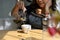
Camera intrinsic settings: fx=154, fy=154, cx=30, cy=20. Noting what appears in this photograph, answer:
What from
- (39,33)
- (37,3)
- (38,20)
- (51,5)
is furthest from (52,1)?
(39,33)

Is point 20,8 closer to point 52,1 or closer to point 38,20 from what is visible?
point 38,20

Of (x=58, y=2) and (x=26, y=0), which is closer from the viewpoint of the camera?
(x=58, y=2)

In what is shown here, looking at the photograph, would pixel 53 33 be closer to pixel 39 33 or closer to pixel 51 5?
pixel 39 33

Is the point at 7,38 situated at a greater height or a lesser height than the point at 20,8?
lesser

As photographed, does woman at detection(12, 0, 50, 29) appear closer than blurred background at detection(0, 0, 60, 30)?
Yes

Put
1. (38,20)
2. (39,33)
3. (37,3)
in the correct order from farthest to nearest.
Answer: (37,3) → (38,20) → (39,33)

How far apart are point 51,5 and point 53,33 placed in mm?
1302

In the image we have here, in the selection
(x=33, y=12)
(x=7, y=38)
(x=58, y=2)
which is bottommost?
(x=7, y=38)

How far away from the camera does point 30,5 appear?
2344 millimetres

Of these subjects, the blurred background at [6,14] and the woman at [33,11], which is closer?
the woman at [33,11]

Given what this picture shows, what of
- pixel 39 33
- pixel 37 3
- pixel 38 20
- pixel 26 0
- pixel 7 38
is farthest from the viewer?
pixel 26 0

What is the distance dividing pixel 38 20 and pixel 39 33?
2.17 feet

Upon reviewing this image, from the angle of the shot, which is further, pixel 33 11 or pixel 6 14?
pixel 6 14

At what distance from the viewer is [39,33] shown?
150 centimetres
